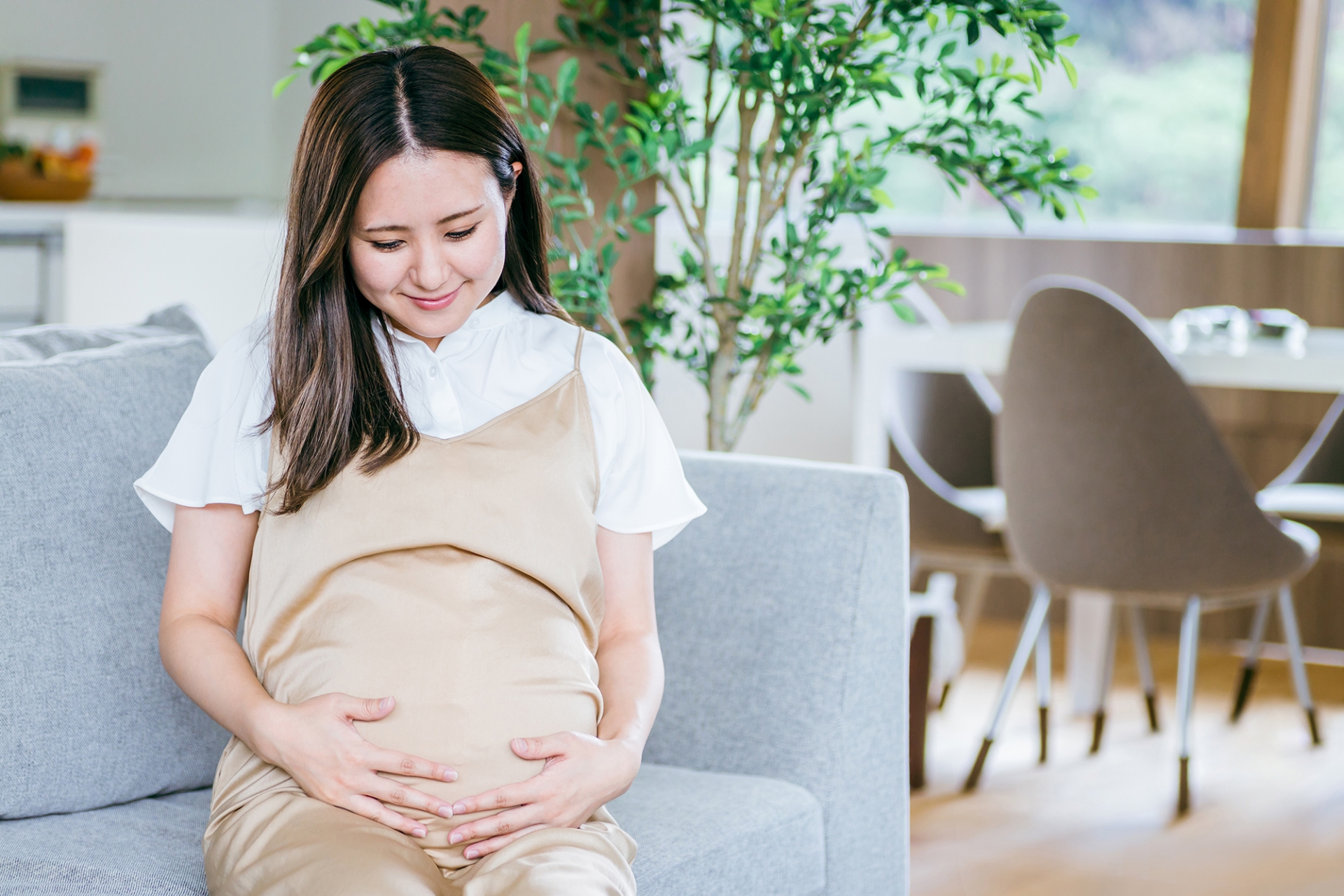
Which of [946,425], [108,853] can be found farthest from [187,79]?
[108,853]

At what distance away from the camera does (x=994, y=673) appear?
12.0 feet

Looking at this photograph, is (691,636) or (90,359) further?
(691,636)

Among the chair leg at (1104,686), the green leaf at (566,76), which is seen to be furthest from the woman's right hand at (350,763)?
the chair leg at (1104,686)

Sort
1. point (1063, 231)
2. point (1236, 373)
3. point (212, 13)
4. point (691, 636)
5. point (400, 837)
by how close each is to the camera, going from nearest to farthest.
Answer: point (400, 837) → point (691, 636) → point (1236, 373) → point (1063, 231) → point (212, 13)

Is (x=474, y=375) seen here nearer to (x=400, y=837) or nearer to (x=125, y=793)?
(x=400, y=837)

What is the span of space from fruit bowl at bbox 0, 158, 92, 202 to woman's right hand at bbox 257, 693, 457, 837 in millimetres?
3990

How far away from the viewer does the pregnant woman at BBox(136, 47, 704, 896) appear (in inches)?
44.1

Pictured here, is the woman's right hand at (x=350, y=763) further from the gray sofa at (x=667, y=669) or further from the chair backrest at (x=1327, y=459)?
the chair backrest at (x=1327, y=459)

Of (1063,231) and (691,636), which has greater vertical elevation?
(1063,231)

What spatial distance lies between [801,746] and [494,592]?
495mm

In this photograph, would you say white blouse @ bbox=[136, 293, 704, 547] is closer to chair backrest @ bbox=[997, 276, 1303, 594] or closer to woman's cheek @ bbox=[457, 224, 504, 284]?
woman's cheek @ bbox=[457, 224, 504, 284]

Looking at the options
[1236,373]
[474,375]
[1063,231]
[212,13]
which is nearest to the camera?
[474,375]

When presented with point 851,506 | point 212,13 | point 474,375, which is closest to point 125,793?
point 474,375

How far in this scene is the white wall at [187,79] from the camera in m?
4.95
